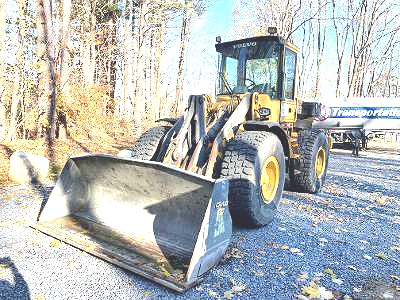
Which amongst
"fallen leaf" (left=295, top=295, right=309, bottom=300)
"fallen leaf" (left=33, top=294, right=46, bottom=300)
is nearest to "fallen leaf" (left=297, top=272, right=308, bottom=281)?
"fallen leaf" (left=295, top=295, right=309, bottom=300)

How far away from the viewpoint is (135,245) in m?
3.47

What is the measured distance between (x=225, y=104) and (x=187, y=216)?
2.10 meters

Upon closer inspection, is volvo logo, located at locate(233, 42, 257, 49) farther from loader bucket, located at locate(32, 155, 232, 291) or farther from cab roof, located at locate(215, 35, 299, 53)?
loader bucket, located at locate(32, 155, 232, 291)

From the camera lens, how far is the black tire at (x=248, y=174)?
4.02 meters

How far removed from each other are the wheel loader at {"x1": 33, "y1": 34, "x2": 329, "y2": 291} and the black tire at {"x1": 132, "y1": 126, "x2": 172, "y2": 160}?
0.02 meters

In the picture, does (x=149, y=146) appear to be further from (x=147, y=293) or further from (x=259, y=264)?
→ (x=147, y=293)

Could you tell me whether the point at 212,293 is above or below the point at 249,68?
below

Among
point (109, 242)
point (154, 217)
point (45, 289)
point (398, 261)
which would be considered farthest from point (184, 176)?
point (398, 261)

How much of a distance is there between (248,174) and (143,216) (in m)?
1.28

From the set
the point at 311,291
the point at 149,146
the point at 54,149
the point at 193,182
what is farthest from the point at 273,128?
the point at 54,149

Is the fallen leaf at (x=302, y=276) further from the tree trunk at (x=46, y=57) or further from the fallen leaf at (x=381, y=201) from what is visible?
the tree trunk at (x=46, y=57)

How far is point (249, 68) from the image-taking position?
557cm

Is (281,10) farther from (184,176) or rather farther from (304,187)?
(184,176)

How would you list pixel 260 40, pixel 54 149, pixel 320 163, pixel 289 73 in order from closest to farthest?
pixel 260 40, pixel 289 73, pixel 320 163, pixel 54 149
